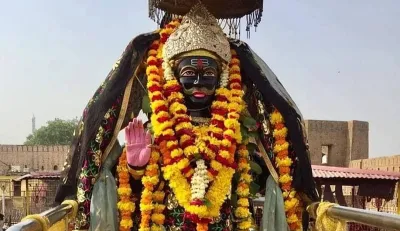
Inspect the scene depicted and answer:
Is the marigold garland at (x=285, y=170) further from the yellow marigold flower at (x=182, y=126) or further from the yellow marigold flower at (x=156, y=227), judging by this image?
the yellow marigold flower at (x=156, y=227)

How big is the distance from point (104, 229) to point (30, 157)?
34.9 metres

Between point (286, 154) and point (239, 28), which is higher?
point (239, 28)

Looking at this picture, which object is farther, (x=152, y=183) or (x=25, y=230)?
(x=152, y=183)

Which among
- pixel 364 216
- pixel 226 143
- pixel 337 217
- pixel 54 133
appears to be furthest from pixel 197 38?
pixel 54 133

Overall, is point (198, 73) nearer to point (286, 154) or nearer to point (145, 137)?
point (145, 137)

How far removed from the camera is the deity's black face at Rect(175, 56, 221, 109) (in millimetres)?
3445

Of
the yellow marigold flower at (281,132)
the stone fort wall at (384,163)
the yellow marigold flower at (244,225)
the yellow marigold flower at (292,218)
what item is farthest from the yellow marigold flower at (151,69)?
the stone fort wall at (384,163)

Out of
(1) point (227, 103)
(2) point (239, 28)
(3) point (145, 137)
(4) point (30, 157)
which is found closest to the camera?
(3) point (145, 137)

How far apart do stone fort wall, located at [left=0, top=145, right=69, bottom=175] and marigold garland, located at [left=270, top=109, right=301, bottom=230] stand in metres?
34.0

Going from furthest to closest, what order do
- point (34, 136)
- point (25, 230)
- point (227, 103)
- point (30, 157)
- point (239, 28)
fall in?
point (34, 136) → point (30, 157) → point (239, 28) → point (227, 103) → point (25, 230)

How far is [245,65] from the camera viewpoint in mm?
3660

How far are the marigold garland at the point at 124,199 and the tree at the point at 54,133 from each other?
53.2m

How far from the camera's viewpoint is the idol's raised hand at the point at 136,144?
324 cm

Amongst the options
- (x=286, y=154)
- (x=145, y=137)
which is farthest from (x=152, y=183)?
(x=286, y=154)
